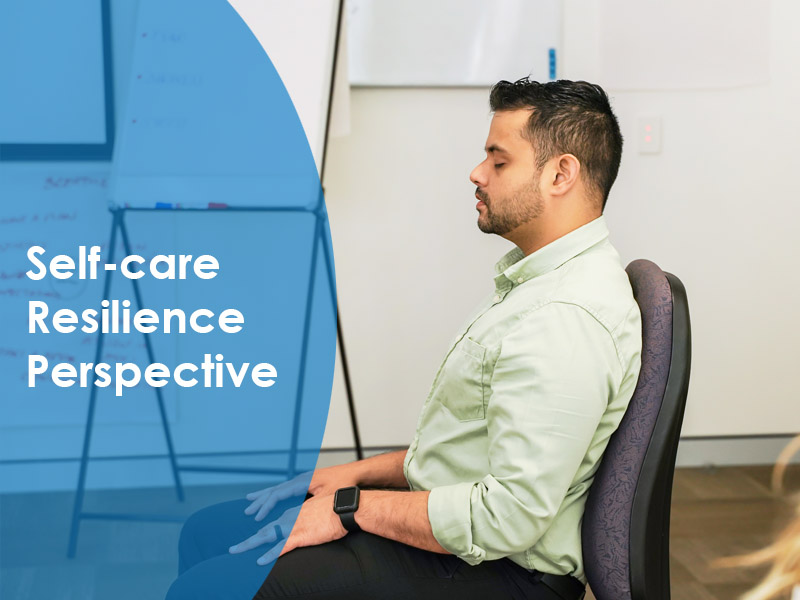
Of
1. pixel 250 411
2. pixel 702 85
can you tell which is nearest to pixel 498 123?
pixel 702 85

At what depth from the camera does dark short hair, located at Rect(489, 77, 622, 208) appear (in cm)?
125

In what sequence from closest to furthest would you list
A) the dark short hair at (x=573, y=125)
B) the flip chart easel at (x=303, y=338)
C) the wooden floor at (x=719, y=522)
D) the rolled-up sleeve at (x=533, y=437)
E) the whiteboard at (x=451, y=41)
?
the rolled-up sleeve at (x=533, y=437) < the dark short hair at (x=573, y=125) < the wooden floor at (x=719, y=522) < the flip chart easel at (x=303, y=338) < the whiteboard at (x=451, y=41)

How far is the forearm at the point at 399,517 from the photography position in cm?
109

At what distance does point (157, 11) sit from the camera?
230cm

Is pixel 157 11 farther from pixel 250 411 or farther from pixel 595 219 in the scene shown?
pixel 595 219

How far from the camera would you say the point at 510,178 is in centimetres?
127

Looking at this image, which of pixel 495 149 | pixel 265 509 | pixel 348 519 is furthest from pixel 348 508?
pixel 495 149

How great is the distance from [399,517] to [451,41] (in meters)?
1.81

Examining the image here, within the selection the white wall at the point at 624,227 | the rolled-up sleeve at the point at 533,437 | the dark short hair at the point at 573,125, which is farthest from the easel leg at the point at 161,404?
the rolled-up sleeve at the point at 533,437

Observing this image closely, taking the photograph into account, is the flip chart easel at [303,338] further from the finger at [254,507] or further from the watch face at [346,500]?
the watch face at [346,500]

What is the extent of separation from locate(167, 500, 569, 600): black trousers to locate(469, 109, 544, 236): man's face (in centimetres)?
49

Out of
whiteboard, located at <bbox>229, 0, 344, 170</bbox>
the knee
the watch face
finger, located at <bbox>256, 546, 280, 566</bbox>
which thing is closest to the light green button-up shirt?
the watch face

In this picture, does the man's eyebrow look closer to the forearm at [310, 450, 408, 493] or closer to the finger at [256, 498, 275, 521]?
the forearm at [310, 450, 408, 493]

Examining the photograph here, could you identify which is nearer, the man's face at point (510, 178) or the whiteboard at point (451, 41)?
the man's face at point (510, 178)
